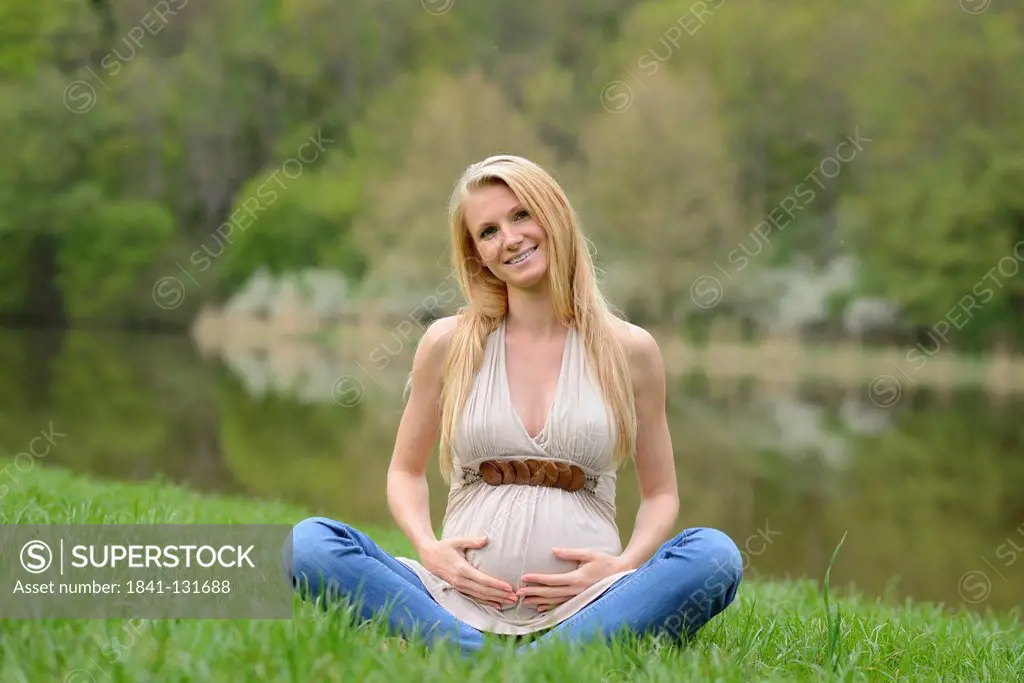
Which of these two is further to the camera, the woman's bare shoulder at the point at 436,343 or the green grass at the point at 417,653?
the woman's bare shoulder at the point at 436,343

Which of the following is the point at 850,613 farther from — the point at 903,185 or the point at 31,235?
the point at 31,235

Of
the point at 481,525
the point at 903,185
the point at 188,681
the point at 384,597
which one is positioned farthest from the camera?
the point at 903,185

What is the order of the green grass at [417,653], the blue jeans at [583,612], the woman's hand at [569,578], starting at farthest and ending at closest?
the woman's hand at [569,578], the blue jeans at [583,612], the green grass at [417,653]

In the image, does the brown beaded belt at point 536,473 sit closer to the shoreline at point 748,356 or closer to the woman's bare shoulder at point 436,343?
the woman's bare shoulder at point 436,343

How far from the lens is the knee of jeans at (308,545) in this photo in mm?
3104

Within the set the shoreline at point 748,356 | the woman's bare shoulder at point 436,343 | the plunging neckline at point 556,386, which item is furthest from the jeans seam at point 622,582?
the shoreline at point 748,356

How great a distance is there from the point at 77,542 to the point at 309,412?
15.9 meters

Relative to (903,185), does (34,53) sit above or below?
above

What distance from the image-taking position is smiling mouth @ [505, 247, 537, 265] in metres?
3.45

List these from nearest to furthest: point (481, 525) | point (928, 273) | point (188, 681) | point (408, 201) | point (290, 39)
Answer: point (188, 681) < point (481, 525) < point (928, 273) < point (408, 201) < point (290, 39)

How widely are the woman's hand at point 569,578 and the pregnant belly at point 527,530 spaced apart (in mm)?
42

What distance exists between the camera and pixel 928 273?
101ft

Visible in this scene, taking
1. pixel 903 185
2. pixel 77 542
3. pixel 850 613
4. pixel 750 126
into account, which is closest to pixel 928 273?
pixel 903 185

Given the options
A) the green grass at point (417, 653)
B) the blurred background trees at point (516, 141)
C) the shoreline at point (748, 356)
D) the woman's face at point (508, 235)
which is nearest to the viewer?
the green grass at point (417, 653)
